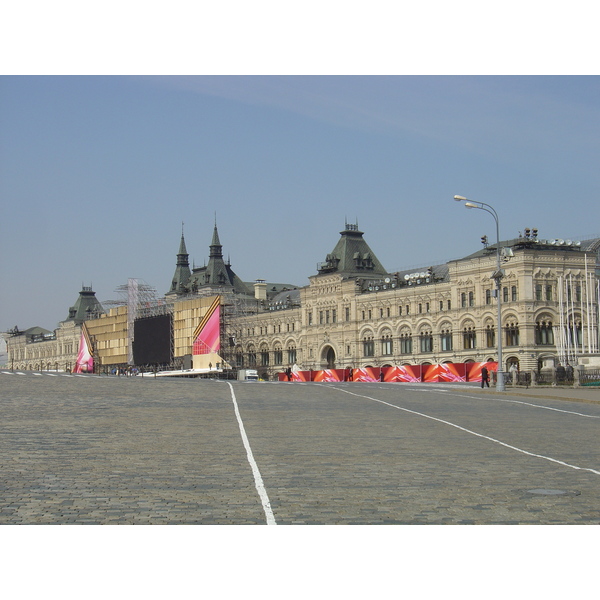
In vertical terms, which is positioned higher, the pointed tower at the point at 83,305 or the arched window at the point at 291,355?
the pointed tower at the point at 83,305

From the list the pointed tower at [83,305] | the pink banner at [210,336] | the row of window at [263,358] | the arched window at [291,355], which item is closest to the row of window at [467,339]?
the arched window at [291,355]

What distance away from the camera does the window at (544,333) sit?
82750mm

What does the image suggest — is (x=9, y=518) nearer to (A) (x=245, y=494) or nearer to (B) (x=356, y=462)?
(A) (x=245, y=494)

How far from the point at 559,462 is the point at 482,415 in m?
11.8

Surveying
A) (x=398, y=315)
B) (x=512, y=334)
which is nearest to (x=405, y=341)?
(x=398, y=315)

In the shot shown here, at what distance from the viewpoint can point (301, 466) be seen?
14156 millimetres

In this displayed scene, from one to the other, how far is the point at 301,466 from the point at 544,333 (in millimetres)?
72788

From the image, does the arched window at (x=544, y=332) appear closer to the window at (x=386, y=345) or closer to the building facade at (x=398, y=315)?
the building facade at (x=398, y=315)

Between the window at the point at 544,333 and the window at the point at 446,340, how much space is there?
1090 centimetres

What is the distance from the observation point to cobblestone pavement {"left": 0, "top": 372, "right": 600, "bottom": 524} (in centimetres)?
1040

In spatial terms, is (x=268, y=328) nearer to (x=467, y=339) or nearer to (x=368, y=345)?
(x=368, y=345)

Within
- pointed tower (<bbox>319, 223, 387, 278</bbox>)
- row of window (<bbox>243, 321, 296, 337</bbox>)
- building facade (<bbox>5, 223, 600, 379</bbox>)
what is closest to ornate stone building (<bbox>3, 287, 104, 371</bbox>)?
building facade (<bbox>5, 223, 600, 379</bbox>)

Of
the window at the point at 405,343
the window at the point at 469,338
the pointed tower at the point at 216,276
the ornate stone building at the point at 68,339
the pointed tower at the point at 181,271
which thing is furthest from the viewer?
the ornate stone building at the point at 68,339

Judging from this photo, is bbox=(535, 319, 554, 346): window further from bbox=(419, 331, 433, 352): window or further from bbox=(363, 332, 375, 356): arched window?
bbox=(363, 332, 375, 356): arched window
